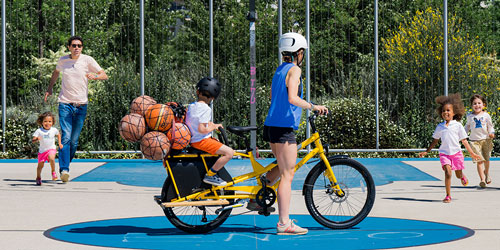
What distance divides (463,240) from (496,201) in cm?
317

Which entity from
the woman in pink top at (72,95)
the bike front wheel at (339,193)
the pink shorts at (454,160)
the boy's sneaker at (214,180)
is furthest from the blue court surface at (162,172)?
the boy's sneaker at (214,180)

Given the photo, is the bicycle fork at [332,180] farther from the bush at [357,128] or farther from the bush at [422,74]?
the bush at [422,74]

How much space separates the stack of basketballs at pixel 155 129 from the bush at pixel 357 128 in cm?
1083

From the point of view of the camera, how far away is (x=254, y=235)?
772 centimetres

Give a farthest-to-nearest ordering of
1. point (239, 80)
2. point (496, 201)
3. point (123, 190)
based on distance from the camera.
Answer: point (239, 80) < point (123, 190) < point (496, 201)

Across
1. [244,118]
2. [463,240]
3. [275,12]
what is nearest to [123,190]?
[463,240]

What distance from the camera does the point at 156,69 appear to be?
18562 mm

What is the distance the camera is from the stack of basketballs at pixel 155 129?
7.69 metres

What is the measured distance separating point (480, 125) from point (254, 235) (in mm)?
5599

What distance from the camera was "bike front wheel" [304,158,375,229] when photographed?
7938mm

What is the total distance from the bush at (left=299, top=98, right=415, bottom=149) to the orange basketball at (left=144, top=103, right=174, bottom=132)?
35.6 ft

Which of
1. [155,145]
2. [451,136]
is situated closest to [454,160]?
[451,136]

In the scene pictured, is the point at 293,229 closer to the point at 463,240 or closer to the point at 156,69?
the point at 463,240

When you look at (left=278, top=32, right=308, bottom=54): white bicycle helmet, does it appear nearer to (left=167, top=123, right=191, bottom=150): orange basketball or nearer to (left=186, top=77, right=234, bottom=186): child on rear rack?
(left=186, top=77, right=234, bottom=186): child on rear rack
